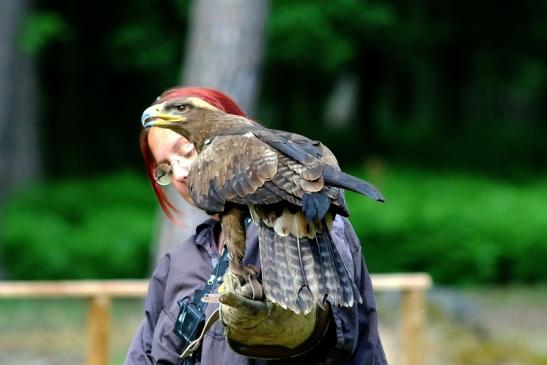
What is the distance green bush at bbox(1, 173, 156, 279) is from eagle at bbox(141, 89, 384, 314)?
962cm

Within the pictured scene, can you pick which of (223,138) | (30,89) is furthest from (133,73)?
(223,138)

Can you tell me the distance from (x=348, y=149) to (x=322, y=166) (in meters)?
21.8

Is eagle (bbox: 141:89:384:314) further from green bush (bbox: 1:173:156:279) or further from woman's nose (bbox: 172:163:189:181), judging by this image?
green bush (bbox: 1:173:156:279)

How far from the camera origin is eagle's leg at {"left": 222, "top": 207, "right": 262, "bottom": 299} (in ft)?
8.87

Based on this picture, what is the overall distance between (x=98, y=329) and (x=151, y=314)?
3274 mm

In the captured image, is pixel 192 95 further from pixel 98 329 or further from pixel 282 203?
pixel 98 329

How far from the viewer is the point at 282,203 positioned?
2.69 metres

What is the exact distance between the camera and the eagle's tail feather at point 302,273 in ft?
8.50

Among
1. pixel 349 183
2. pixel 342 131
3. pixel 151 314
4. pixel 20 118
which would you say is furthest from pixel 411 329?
pixel 342 131

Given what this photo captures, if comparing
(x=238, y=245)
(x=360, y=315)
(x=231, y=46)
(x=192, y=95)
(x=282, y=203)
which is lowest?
(x=231, y=46)

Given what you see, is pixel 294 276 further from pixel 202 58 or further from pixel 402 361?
pixel 202 58

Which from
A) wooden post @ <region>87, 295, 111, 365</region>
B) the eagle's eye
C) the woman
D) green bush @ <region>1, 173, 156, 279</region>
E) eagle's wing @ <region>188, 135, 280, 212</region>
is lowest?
green bush @ <region>1, 173, 156, 279</region>

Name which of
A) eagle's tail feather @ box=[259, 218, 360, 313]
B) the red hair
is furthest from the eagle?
the red hair

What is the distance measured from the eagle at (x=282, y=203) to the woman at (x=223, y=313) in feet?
0.31
